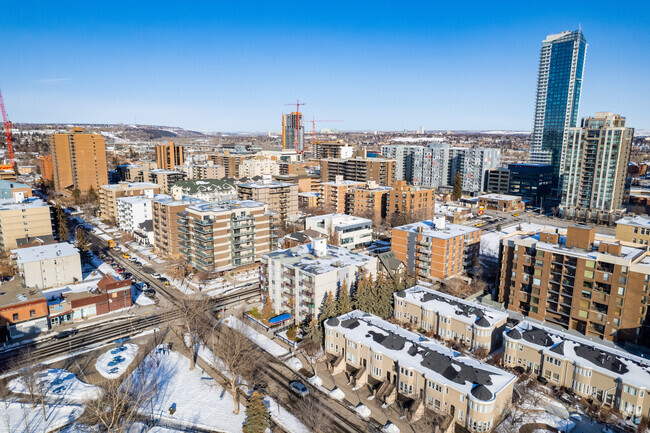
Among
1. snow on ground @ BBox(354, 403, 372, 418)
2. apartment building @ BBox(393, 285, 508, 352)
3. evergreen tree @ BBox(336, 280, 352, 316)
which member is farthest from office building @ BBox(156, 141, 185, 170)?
snow on ground @ BBox(354, 403, 372, 418)

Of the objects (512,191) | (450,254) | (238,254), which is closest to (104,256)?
(238,254)

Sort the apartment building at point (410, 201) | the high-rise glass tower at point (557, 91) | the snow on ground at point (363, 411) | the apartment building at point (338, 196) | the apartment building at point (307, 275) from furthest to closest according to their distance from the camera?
the high-rise glass tower at point (557, 91) → the apartment building at point (338, 196) → the apartment building at point (410, 201) → the apartment building at point (307, 275) → the snow on ground at point (363, 411)

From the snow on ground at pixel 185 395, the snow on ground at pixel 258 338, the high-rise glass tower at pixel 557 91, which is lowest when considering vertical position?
the snow on ground at pixel 185 395

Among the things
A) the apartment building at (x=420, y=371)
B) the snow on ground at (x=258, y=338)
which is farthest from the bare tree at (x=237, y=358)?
the apartment building at (x=420, y=371)

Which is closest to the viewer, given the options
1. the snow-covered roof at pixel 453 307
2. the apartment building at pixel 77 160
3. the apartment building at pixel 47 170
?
the snow-covered roof at pixel 453 307

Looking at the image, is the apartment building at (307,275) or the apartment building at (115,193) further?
the apartment building at (115,193)

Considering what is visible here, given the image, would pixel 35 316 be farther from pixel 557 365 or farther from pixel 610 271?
pixel 610 271

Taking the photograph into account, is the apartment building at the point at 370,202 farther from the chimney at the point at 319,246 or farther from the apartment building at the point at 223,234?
the chimney at the point at 319,246
